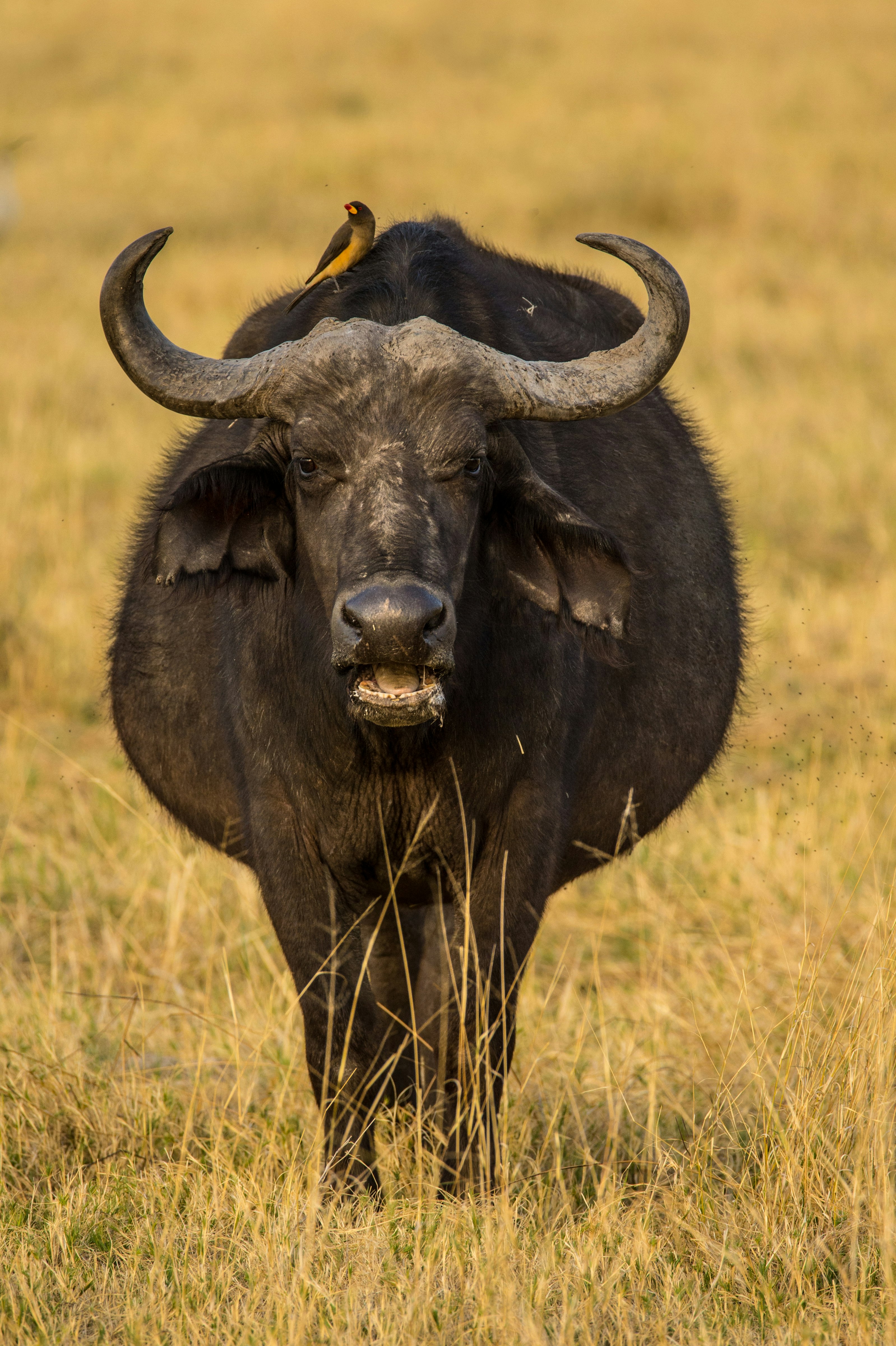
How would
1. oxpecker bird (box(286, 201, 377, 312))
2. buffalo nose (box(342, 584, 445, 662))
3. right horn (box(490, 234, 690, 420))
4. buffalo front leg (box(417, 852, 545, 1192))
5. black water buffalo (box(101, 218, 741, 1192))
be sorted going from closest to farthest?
buffalo nose (box(342, 584, 445, 662)) < black water buffalo (box(101, 218, 741, 1192)) < right horn (box(490, 234, 690, 420)) < buffalo front leg (box(417, 852, 545, 1192)) < oxpecker bird (box(286, 201, 377, 312))

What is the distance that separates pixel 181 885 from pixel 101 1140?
5.13 feet

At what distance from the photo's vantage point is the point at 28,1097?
159 inches

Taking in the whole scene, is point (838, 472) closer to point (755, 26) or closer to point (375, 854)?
point (375, 854)

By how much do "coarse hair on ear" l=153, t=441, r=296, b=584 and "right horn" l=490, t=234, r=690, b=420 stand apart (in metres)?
0.58

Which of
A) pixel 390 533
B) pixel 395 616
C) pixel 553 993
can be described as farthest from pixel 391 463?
pixel 553 993

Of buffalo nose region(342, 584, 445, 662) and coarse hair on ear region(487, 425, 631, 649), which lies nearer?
buffalo nose region(342, 584, 445, 662)

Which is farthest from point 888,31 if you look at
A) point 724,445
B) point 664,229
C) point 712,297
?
point 724,445

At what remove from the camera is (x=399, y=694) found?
3.24 meters

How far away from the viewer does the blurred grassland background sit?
3.13 metres

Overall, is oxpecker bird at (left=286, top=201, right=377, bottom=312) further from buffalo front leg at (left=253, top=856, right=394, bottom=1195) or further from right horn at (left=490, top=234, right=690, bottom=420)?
buffalo front leg at (left=253, top=856, right=394, bottom=1195)

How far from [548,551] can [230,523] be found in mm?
766

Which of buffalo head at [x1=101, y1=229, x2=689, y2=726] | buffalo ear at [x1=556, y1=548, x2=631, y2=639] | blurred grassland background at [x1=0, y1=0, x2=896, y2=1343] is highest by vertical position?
buffalo head at [x1=101, y1=229, x2=689, y2=726]

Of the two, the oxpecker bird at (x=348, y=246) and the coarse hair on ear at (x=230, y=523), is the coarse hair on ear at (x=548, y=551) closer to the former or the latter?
the coarse hair on ear at (x=230, y=523)

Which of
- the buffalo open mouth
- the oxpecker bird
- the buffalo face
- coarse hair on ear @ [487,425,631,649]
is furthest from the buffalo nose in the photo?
the oxpecker bird
